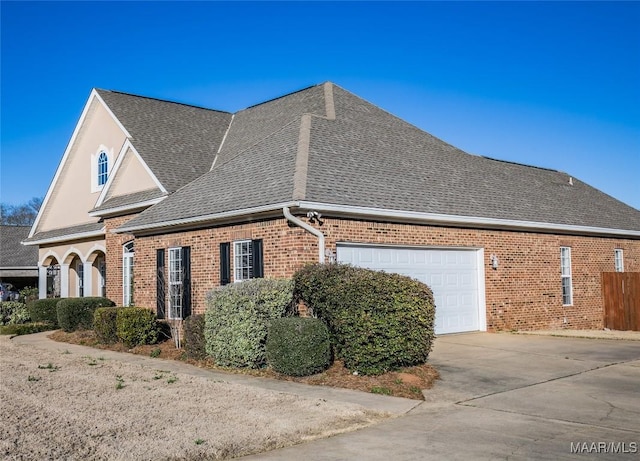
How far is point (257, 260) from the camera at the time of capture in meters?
14.3

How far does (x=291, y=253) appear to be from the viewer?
1345 centimetres

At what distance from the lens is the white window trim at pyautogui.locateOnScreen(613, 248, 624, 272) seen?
2230 centimetres

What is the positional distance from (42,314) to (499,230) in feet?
52.6

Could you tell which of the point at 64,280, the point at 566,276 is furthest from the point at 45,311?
the point at 566,276

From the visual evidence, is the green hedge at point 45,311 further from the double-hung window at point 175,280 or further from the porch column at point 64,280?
the double-hung window at point 175,280

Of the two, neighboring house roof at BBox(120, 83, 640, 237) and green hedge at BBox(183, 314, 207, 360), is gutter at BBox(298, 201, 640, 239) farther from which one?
green hedge at BBox(183, 314, 207, 360)

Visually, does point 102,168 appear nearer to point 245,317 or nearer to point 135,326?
point 135,326

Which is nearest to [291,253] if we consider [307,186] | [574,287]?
[307,186]

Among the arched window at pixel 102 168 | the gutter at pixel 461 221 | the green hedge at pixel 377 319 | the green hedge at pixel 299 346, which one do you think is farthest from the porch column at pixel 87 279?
the green hedge at pixel 377 319

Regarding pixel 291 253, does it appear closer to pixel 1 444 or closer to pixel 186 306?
pixel 186 306

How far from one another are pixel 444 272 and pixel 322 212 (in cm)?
468

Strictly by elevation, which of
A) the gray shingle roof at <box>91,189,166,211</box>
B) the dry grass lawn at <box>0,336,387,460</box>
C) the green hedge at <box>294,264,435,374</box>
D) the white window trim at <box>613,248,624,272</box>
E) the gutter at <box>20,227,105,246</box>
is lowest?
the dry grass lawn at <box>0,336,387,460</box>

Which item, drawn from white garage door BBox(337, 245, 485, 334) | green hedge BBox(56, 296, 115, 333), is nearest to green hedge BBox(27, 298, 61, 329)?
green hedge BBox(56, 296, 115, 333)

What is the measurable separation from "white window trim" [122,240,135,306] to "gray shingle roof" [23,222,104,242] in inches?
120
